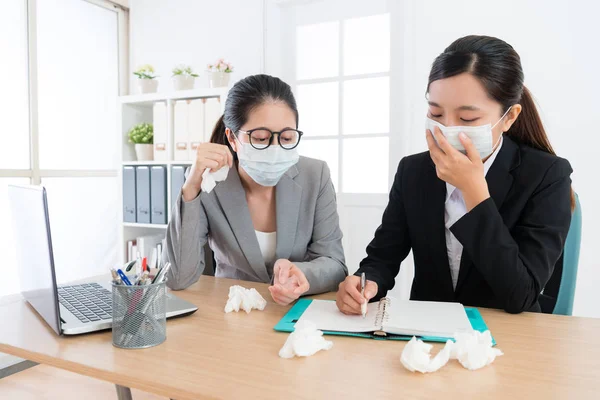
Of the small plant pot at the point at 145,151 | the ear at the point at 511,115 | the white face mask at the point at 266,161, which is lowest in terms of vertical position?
the white face mask at the point at 266,161

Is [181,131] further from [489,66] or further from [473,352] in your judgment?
[473,352]

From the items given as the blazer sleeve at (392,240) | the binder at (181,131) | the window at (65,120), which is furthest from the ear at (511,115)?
the window at (65,120)

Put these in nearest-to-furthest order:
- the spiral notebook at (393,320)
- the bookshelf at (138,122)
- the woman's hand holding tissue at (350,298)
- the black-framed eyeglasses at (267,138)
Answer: the spiral notebook at (393,320) → the woman's hand holding tissue at (350,298) → the black-framed eyeglasses at (267,138) → the bookshelf at (138,122)

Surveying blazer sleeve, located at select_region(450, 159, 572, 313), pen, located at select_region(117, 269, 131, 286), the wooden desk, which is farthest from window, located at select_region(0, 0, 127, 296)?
blazer sleeve, located at select_region(450, 159, 572, 313)

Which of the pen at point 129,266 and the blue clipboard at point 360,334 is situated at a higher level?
the pen at point 129,266

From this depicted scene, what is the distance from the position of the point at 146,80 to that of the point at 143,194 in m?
0.74

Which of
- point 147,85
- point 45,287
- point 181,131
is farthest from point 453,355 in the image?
point 147,85

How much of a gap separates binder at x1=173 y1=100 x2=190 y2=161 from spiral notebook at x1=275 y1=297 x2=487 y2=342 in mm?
1972

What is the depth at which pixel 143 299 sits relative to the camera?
0.80 m

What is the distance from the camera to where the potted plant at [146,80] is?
3.04 meters

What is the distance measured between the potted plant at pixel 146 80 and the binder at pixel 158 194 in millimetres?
544

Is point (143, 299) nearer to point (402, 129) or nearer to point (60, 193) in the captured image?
point (402, 129)

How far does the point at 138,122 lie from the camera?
3.21 meters

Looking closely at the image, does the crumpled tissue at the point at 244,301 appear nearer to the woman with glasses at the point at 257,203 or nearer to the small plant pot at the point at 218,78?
the woman with glasses at the point at 257,203
